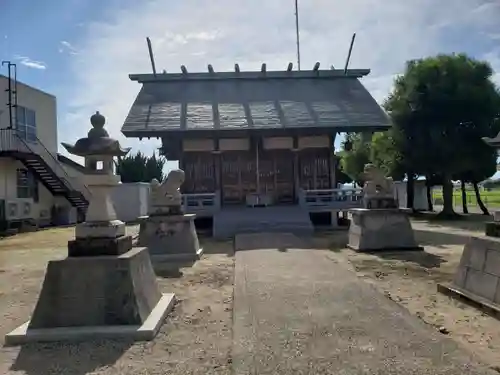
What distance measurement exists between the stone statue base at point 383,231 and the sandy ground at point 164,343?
388cm

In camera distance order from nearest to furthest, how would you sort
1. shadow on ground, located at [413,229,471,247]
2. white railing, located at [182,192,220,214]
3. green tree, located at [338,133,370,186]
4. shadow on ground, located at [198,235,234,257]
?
shadow on ground, located at [198,235,234,257] < shadow on ground, located at [413,229,471,247] < white railing, located at [182,192,220,214] < green tree, located at [338,133,370,186]

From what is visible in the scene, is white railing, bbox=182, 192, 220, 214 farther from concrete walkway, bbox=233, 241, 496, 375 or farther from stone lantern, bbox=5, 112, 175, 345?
stone lantern, bbox=5, 112, 175, 345

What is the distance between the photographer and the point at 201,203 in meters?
17.4

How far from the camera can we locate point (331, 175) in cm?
1945

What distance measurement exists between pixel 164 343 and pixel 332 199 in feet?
44.9

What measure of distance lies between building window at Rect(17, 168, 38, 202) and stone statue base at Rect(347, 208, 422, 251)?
16.9 metres

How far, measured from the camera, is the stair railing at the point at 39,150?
20.7 metres

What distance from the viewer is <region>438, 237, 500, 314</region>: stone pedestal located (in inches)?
221

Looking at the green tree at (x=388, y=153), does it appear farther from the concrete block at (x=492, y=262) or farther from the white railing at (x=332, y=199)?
the concrete block at (x=492, y=262)

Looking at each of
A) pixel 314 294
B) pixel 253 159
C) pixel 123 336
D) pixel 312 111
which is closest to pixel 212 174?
pixel 253 159

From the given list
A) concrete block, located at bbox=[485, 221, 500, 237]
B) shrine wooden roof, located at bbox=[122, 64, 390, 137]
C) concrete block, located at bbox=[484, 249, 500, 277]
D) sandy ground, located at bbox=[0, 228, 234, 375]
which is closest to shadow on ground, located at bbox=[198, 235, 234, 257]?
sandy ground, located at bbox=[0, 228, 234, 375]

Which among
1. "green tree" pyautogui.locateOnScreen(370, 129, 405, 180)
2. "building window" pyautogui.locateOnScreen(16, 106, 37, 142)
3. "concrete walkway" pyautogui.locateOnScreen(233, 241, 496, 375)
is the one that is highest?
"building window" pyautogui.locateOnScreen(16, 106, 37, 142)

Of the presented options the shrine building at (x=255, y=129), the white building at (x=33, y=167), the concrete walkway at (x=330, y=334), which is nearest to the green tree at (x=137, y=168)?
the white building at (x=33, y=167)

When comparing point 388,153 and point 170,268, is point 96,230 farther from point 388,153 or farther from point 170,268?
point 388,153
